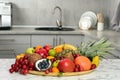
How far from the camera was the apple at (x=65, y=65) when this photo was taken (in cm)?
145

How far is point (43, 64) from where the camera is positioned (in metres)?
1.48

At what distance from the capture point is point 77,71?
58.6 inches

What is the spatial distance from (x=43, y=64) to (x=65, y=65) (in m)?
0.12

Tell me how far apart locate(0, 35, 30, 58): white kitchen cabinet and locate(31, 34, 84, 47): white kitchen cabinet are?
103 mm

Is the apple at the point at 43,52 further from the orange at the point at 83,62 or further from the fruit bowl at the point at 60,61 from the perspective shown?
the orange at the point at 83,62

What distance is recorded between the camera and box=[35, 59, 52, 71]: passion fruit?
147 centimetres

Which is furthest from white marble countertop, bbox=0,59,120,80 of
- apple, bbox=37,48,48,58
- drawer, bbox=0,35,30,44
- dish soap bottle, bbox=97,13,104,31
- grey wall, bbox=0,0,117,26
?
grey wall, bbox=0,0,117,26

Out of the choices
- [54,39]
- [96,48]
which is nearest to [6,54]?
[54,39]

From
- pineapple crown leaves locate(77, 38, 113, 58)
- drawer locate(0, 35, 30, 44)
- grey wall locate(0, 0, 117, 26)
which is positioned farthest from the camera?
grey wall locate(0, 0, 117, 26)

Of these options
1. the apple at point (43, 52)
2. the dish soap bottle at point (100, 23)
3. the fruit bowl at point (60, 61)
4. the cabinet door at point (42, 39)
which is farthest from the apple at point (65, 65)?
the dish soap bottle at point (100, 23)

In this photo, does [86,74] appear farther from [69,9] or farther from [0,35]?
[69,9]

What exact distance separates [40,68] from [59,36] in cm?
218

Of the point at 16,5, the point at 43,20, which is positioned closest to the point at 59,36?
the point at 43,20

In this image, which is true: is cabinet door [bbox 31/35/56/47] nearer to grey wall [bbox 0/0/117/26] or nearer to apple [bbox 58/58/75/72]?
grey wall [bbox 0/0/117/26]
